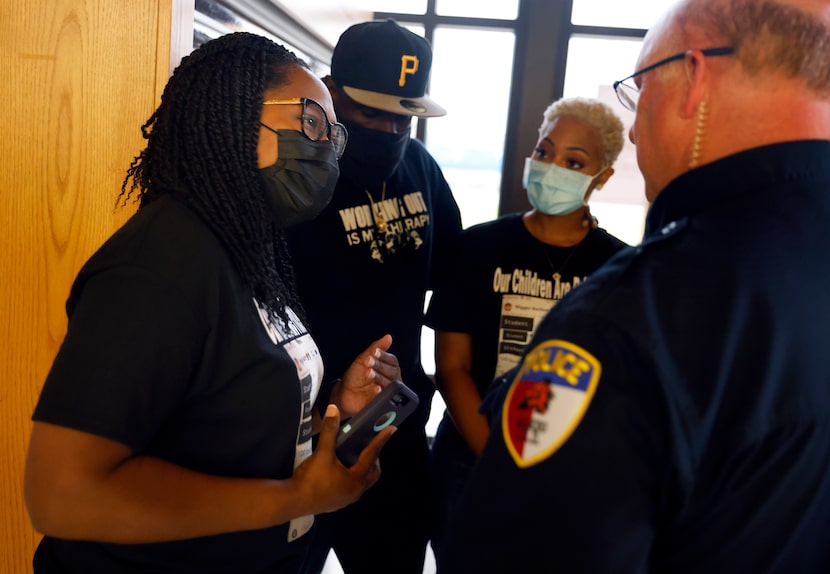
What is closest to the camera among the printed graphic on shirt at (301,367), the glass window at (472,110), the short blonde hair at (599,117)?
the printed graphic on shirt at (301,367)

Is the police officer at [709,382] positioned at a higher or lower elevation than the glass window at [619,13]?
lower

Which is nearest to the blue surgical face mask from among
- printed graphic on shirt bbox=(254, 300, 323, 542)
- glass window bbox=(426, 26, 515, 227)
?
printed graphic on shirt bbox=(254, 300, 323, 542)

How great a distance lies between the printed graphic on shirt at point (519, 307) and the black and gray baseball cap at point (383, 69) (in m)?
0.54

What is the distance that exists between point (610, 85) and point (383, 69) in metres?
1.76

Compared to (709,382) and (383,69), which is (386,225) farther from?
(709,382)

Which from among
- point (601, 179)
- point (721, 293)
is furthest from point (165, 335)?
point (601, 179)

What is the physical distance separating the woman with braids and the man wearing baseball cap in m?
0.54

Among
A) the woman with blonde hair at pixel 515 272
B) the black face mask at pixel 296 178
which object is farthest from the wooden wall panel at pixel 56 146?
the woman with blonde hair at pixel 515 272

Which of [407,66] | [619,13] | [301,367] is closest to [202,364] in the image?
[301,367]

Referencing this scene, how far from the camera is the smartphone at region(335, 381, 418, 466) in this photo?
1.19 meters

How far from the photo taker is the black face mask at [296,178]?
107 cm

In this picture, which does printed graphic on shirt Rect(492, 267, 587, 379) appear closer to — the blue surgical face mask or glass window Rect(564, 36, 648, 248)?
the blue surgical face mask

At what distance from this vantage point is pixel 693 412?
2.17 ft

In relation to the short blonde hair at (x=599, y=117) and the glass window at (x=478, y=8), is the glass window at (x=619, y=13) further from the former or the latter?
the short blonde hair at (x=599, y=117)
